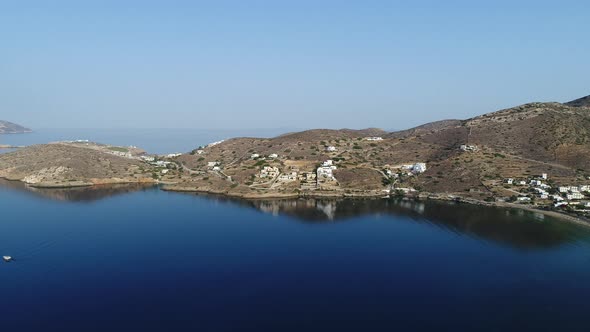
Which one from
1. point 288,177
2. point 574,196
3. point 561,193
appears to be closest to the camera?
point 574,196

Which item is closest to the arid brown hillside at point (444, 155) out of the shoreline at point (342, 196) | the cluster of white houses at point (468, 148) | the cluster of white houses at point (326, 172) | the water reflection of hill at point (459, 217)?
the cluster of white houses at point (468, 148)

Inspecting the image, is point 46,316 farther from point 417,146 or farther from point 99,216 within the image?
point 417,146

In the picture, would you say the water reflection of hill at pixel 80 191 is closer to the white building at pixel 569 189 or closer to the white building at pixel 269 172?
the white building at pixel 269 172

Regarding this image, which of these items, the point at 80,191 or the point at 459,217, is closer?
the point at 459,217

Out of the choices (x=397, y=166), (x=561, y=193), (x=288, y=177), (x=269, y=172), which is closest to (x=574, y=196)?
(x=561, y=193)

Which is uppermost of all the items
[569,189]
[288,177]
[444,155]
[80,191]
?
[444,155]

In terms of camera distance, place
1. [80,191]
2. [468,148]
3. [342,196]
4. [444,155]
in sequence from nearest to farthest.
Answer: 1. [342,196]
2. [80,191]
3. [468,148]
4. [444,155]

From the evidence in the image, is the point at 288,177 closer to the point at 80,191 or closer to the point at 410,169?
the point at 410,169
